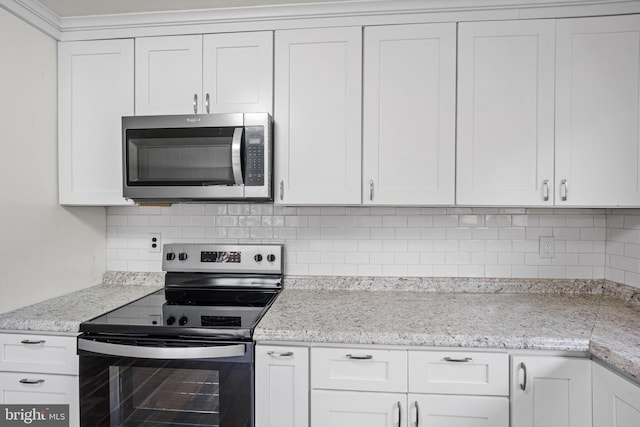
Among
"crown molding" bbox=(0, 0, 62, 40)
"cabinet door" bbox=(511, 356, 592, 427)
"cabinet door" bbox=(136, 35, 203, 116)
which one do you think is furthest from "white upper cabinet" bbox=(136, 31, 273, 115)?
"cabinet door" bbox=(511, 356, 592, 427)

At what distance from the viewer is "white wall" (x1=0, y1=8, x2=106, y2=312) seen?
169 cm

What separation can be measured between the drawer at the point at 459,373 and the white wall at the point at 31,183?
1.78 meters

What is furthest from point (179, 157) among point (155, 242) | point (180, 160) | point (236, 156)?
point (155, 242)

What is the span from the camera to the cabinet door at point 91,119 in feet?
6.45

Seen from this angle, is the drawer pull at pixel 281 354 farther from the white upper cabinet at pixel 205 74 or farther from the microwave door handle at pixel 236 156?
the white upper cabinet at pixel 205 74

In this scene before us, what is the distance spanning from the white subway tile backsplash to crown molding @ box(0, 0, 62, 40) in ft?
3.27

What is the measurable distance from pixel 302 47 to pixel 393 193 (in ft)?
2.77

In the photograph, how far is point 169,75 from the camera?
193 centimetres

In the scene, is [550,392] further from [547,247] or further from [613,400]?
[547,247]

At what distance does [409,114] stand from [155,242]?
1635 millimetres

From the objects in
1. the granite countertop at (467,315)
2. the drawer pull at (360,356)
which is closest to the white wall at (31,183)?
the granite countertop at (467,315)

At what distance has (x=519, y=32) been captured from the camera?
1.77m

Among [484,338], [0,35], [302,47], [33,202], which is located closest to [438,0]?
[302,47]

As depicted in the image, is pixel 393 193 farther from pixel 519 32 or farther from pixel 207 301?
pixel 207 301
